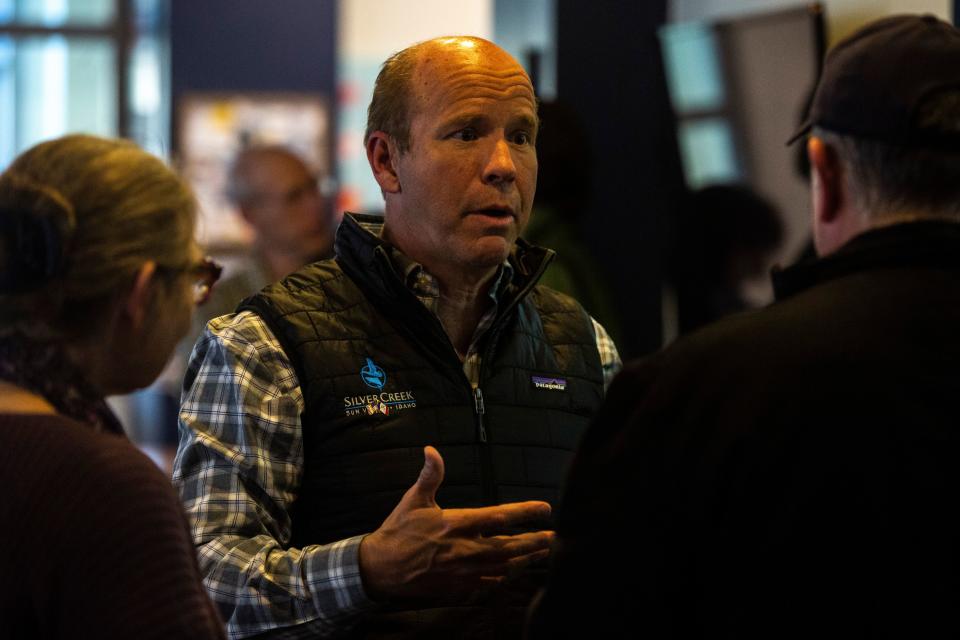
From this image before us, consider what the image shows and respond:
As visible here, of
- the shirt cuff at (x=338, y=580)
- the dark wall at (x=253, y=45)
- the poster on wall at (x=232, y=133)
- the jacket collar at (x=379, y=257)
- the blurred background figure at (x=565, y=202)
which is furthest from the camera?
the dark wall at (x=253, y=45)

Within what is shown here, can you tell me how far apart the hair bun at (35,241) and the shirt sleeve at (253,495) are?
0.56 meters

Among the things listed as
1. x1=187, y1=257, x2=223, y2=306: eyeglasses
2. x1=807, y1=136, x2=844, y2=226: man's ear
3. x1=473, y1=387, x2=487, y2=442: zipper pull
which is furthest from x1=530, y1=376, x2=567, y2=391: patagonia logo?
x1=807, y1=136, x2=844, y2=226: man's ear

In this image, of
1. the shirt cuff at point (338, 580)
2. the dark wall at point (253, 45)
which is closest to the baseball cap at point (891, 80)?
the shirt cuff at point (338, 580)

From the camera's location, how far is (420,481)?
1796 mm

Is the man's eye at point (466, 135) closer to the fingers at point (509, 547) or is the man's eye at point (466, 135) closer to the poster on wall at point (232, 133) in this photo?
the fingers at point (509, 547)

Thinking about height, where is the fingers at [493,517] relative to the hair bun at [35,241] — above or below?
below

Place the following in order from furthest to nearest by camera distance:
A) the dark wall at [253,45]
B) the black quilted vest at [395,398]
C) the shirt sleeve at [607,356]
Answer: the dark wall at [253,45], the shirt sleeve at [607,356], the black quilted vest at [395,398]

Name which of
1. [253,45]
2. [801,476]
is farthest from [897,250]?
[253,45]

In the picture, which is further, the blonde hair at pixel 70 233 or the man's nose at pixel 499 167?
the man's nose at pixel 499 167

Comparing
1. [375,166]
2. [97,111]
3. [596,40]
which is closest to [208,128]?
[97,111]

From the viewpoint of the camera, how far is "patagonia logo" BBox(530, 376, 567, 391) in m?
2.18

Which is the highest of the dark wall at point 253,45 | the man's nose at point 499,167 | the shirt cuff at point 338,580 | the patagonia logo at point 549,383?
the dark wall at point 253,45

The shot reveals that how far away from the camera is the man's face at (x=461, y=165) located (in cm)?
214

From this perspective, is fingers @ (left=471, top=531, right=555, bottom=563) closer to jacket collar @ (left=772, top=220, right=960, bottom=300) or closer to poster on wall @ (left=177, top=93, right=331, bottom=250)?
jacket collar @ (left=772, top=220, right=960, bottom=300)
